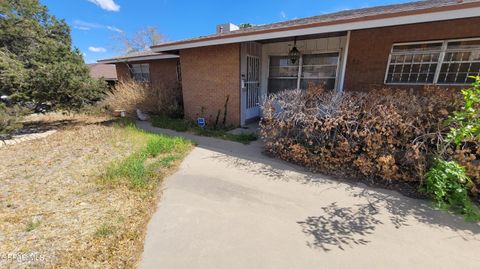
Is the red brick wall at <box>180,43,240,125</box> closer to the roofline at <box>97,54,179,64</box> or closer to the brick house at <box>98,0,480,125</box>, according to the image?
the brick house at <box>98,0,480,125</box>

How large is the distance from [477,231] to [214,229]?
10.3 feet

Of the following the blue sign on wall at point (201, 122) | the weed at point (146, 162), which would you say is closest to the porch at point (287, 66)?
the blue sign on wall at point (201, 122)

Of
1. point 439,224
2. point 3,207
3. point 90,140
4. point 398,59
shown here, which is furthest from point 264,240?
point 90,140

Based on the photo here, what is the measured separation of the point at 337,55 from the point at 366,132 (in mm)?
3884

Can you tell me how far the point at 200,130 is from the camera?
276 inches

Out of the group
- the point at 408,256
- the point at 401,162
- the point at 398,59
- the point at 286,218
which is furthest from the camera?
the point at 398,59

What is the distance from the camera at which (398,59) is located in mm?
5254

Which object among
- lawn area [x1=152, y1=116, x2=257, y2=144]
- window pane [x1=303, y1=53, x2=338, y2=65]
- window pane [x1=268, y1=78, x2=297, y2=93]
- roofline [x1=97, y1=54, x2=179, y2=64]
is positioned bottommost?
lawn area [x1=152, y1=116, x2=257, y2=144]

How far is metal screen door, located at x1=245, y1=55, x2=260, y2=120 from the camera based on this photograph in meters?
7.24

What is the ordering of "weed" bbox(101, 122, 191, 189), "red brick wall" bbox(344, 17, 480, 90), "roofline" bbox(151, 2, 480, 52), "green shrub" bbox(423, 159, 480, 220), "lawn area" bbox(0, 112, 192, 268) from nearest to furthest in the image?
"lawn area" bbox(0, 112, 192, 268) < "green shrub" bbox(423, 159, 480, 220) < "roofline" bbox(151, 2, 480, 52) < "weed" bbox(101, 122, 191, 189) < "red brick wall" bbox(344, 17, 480, 90)

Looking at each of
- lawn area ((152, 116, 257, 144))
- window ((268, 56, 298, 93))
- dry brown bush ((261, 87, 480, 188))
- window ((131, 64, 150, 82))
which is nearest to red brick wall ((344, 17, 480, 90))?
dry brown bush ((261, 87, 480, 188))

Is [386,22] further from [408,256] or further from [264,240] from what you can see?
[264,240]

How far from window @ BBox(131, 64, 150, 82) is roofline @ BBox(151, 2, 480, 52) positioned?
7334mm

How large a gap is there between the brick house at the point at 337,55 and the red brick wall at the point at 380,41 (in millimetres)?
16
